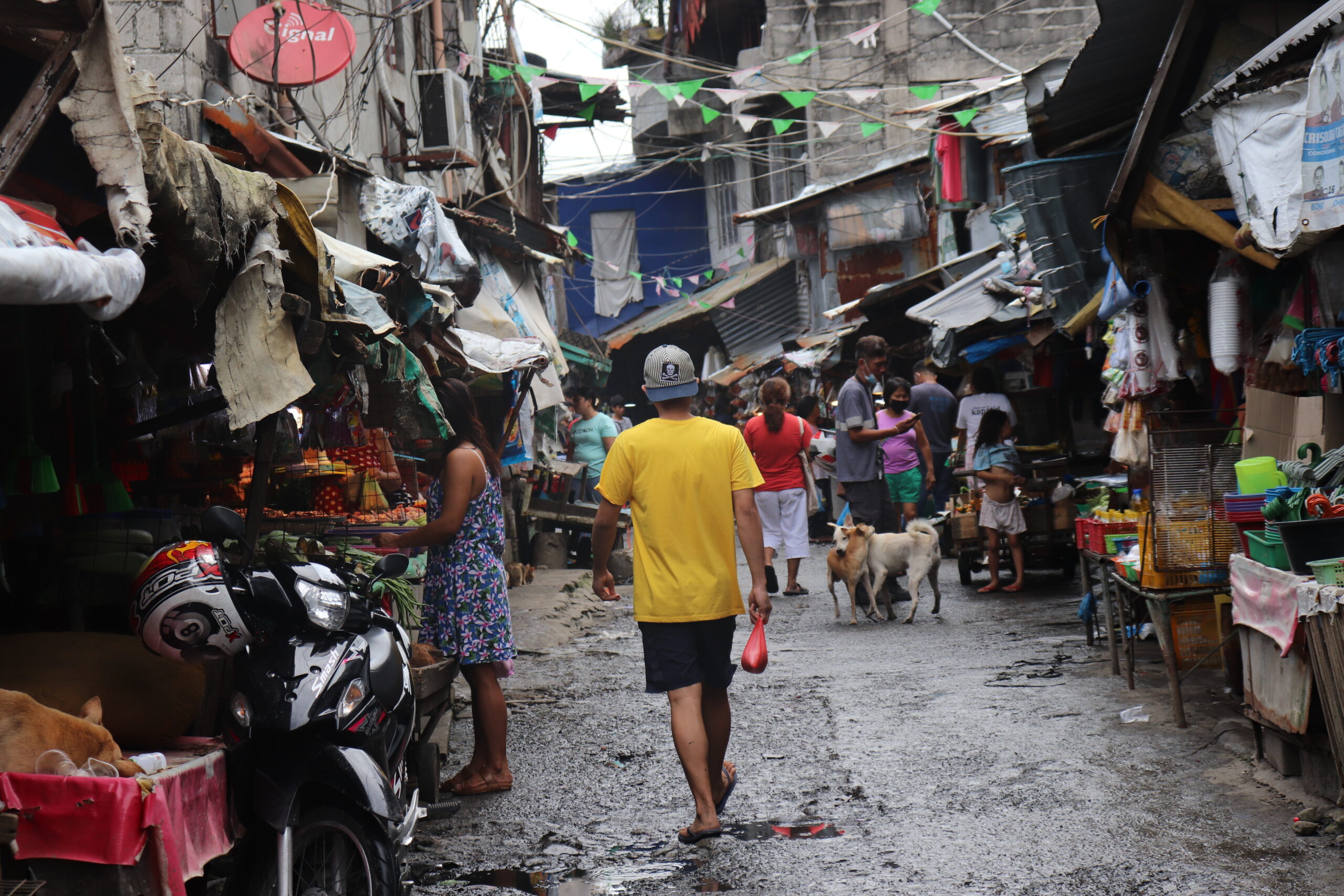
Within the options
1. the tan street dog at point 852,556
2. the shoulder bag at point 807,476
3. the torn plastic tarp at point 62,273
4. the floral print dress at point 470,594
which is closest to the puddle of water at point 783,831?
the floral print dress at point 470,594

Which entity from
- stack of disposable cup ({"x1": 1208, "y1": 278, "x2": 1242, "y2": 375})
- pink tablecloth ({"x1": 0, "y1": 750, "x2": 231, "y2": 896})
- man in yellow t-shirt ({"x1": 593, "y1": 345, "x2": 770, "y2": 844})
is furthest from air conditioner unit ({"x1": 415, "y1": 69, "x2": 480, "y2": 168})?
pink tablecloth ({"x1": 0, "y1": 750, "x2": 231, "y2": 896})

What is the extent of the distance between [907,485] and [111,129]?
11.6 m

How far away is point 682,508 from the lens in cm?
564

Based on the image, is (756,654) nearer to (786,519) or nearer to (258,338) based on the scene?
(258,338)

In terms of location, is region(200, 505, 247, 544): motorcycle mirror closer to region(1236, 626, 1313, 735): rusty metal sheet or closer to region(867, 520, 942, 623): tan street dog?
→ region(1236, 626, 1313, 735): rusty metal sheet

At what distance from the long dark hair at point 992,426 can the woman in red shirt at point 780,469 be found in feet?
5.61

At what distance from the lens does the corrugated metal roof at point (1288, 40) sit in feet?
17.6

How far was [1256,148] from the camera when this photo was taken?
631 centimetres

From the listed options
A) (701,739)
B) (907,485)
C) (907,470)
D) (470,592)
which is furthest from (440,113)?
(701,739)

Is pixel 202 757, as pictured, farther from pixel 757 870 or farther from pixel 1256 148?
pixel 1256 148

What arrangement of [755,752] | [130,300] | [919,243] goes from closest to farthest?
[130,300], [755,752], [919,243]

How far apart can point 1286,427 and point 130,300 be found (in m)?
5.63

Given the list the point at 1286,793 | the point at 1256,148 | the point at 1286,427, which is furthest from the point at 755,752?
the point at 1256,148

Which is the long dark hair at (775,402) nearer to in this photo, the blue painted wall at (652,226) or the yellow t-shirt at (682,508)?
the yellow t-shirt at (682,508)
